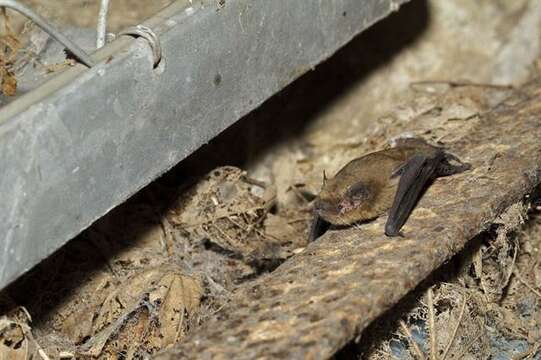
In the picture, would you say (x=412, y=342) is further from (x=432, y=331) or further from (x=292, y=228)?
(x=292, y=228)

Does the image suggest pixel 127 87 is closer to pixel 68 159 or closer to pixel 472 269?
pixel 68 159

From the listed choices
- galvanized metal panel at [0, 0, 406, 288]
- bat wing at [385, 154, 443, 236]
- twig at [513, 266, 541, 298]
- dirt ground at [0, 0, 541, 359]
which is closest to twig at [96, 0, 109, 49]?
galvanized metal panel at [0, 0, 406, 288]

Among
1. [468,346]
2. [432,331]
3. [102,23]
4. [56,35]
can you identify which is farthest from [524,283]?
[56,35]

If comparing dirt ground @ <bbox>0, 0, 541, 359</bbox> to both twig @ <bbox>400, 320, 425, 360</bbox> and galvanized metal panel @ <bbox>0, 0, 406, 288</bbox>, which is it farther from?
A: galvanized metal panel @ <bbox>0, 0, 406, 288</bbox>

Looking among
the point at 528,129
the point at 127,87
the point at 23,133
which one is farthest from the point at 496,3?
the point at 23,133

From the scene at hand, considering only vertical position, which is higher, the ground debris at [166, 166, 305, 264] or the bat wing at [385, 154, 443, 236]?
the ground debris at [166, 166, 305, 264]

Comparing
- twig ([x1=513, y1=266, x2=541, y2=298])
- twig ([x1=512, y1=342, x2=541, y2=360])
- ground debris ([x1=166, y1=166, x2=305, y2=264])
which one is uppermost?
ground debris ([x1=166, y1=166, x2=305, y2=264])

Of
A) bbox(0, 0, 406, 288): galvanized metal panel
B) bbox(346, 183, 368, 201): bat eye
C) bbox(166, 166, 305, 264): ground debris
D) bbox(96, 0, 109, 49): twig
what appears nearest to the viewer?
bbox(0, 0, 406, 288): galvanized metal panel

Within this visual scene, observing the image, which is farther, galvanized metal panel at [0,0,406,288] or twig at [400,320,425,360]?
twig at [400,320,425,360]

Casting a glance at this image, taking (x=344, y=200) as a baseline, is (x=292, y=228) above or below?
above
